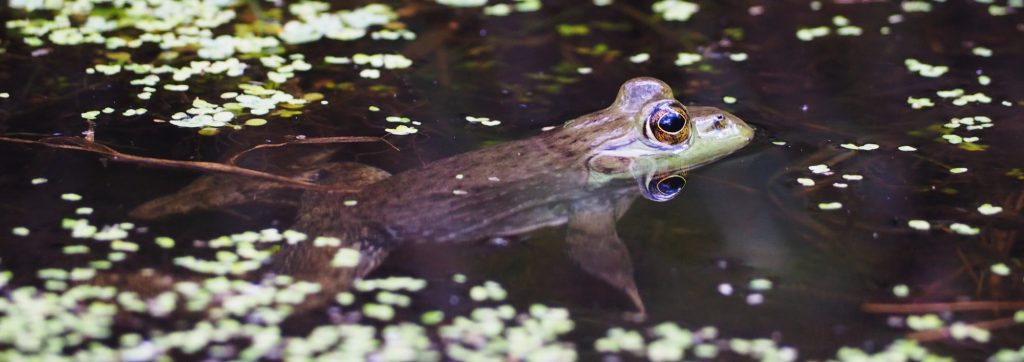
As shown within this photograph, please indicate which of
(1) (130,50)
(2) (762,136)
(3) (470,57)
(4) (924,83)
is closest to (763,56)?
(4) (924,83)

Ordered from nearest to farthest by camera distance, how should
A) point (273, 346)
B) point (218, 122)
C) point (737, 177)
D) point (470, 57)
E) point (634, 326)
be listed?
1. point (273, 346)
2. point (634, 326)
3. point (737, 177)
4. point (218, 122)
5. point (470, 57)

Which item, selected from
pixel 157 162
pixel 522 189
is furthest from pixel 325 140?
pixel 522 189

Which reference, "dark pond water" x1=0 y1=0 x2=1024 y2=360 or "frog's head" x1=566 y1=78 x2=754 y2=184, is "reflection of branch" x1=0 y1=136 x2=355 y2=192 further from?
"frog's head" x1=566 y1=78 x2=754 y2=184

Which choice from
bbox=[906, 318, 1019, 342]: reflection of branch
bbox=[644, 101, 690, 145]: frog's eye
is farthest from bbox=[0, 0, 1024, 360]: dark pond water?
bbox=[644, 101, 690, 145]: frog's eye

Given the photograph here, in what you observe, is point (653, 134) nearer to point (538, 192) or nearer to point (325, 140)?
point (538, 192)

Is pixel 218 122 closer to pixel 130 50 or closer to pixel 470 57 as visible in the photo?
pixel 130 50

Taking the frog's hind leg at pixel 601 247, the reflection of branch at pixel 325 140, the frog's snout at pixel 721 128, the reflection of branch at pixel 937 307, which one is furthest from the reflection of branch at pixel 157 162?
the reflection of branch at pixel 937 307

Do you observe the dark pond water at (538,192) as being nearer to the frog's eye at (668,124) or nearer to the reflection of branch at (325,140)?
the reflection of branch at (325,140)
